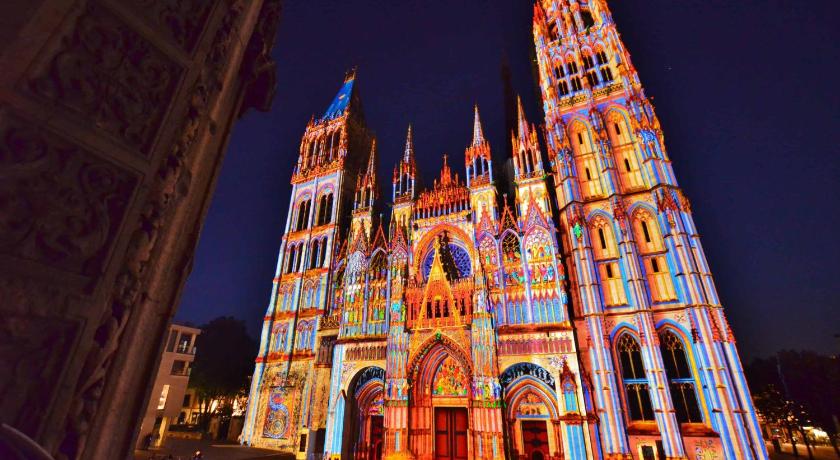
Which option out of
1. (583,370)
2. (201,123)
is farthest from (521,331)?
(201,123)

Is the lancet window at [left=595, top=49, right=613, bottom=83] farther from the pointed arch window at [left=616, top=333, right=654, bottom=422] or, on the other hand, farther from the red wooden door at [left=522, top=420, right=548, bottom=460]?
the red wooden door at [left=522, top=420, right=548, bottom=460]

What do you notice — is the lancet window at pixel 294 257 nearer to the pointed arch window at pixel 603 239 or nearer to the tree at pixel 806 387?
the pointed arch window at pixel 603 239

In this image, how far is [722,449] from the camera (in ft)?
49.9

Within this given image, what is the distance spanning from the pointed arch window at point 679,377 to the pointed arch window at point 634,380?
3.50 ft

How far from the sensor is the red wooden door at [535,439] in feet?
57.9

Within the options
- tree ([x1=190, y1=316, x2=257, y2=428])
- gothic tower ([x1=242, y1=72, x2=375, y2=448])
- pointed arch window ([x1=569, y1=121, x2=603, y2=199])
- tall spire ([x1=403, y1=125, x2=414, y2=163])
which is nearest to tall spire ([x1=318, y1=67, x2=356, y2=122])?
gothic tower ([x1=242, y1=72, x2=375, y2=448])

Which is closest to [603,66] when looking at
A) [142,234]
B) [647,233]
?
[647,233]

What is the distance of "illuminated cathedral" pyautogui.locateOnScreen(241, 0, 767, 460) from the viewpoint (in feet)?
55.5

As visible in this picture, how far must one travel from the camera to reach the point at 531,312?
1969 centimetres

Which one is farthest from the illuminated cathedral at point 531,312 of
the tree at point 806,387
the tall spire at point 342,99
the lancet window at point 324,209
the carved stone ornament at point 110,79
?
the tree at point 806,387

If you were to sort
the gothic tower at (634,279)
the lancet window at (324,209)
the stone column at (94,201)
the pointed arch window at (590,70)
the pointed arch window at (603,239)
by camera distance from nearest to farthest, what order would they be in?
1. the stone column at (94,201)
2. the gothic tower at (634,279)
3. the pointed arch window at (603,239)
4. the pointed arch window at (590,70)
5. the lancet window at (324,209)

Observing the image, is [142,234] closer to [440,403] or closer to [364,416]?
[440,403]

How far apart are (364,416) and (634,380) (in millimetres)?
15626

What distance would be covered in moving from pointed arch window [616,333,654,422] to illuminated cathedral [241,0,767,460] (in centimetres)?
7
